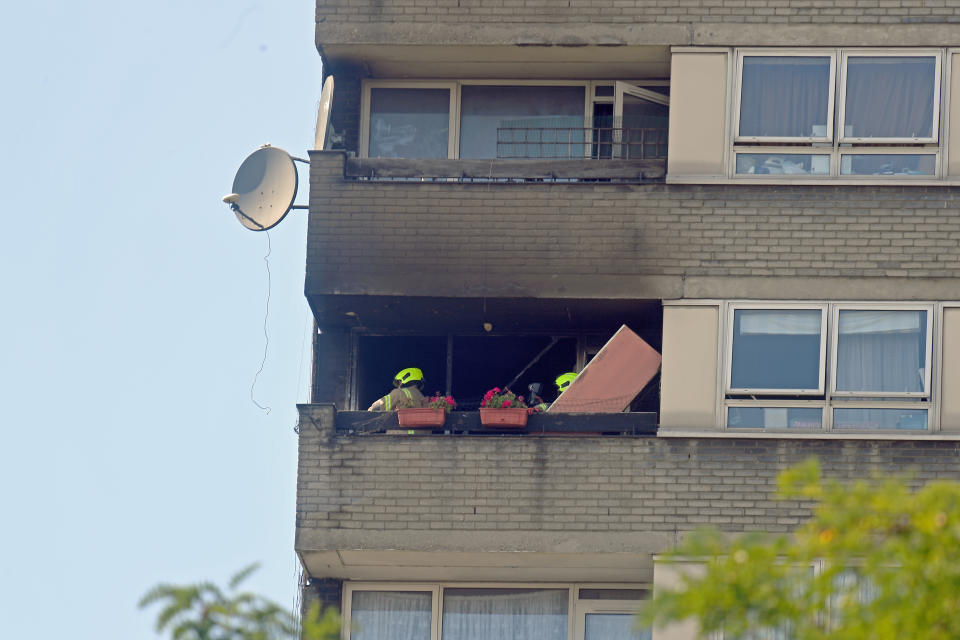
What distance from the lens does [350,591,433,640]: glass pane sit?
2042 centimetres

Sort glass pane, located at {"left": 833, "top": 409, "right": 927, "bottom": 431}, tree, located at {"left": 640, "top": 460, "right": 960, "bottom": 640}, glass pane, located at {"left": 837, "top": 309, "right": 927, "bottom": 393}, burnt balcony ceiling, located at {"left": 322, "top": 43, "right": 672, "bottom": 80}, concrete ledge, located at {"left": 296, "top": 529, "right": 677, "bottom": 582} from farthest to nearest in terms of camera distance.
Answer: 1. burnt balcony ceiling, located at {"left": 322, "top": 43, "right": 672, "bottom": 80}
2. glass pane, located at {"left": 837, "top": 309, "right": 927, "bottom": 393}
3. glass pane, located at {"left": 833, "top": 409, "right": 927, "bottom": 431}
4. concrete ledge, located at {"left": 296, "top": 529, "right": 677, "bottom": 582}
5. tree, located at {"left": 640, "top": 460, "right": 960, "bottom": 640}

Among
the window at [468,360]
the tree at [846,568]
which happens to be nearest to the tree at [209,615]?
the tree at [846,568]

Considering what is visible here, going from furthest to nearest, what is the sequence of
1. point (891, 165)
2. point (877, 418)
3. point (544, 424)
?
point (891, 165) < point (544, 424) < point (877, 418)

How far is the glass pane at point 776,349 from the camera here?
19812mm

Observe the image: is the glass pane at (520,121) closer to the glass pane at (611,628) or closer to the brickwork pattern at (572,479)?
the brickwork pattern at (572,479)

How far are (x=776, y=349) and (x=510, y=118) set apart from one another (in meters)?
4.04

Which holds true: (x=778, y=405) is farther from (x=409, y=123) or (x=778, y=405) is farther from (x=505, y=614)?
(x=409, y=123)

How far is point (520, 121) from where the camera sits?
2194 centimetres

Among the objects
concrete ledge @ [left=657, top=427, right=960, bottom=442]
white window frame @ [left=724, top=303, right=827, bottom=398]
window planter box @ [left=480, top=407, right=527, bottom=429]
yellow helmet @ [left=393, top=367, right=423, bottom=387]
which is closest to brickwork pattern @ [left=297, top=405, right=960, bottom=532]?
concrete ledge @ [left=657, top=427, right=960, bottom=442]

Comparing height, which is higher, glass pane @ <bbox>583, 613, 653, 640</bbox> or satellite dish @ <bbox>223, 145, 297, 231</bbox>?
satellite dish @ <bbox>223, 145, 297, 231</bbox>

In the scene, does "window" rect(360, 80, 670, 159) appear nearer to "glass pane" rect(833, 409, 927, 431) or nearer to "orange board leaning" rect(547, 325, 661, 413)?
"orange board leaning" rect(547, 325, 661, 413)

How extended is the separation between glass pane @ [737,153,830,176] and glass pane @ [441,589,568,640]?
14.8ft

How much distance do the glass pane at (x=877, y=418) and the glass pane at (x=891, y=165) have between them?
92.5 inches

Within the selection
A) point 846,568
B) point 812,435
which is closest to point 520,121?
point 812,435
